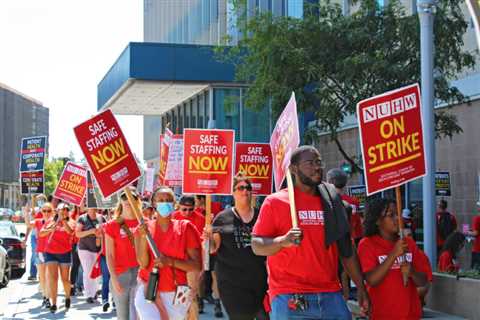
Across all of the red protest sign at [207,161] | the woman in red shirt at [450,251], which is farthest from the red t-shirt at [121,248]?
the woman in red shirt at [450,251]

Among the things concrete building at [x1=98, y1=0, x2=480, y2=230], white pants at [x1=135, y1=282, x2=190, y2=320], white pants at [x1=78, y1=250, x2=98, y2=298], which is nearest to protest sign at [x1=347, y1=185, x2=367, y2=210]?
concrete building at [x1=98, y1=0, x2=480, y2=230]

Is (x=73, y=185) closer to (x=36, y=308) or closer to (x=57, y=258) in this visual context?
(x=57, y=258)

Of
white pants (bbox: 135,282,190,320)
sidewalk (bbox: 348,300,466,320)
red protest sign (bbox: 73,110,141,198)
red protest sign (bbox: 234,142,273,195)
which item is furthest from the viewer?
red protest sign (bbox: 234,142,273,195)

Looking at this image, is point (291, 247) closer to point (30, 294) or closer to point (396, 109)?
point (396, 109)

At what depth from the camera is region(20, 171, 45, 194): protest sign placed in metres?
21.9

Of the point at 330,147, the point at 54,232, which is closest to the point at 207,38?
the point at 330,147

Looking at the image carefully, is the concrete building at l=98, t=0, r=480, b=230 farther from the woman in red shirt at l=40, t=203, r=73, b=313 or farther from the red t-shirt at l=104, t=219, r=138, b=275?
the red t-shirt at l=104, t=219, r=138, b=275

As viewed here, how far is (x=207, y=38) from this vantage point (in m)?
38.5

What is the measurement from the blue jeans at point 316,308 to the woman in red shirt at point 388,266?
2.03 ft

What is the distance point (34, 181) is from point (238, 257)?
49.4 feet

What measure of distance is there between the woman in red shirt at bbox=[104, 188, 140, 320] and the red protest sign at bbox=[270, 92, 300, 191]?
2.68m

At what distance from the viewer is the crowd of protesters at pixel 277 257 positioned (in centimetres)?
522

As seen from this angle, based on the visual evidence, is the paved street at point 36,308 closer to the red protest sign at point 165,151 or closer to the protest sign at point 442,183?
the red protest sign at point 165,151

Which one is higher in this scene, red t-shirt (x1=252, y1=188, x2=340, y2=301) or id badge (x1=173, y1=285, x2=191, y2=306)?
red t-shirt (x1=252, y1=188, x2=340, y2=301)
